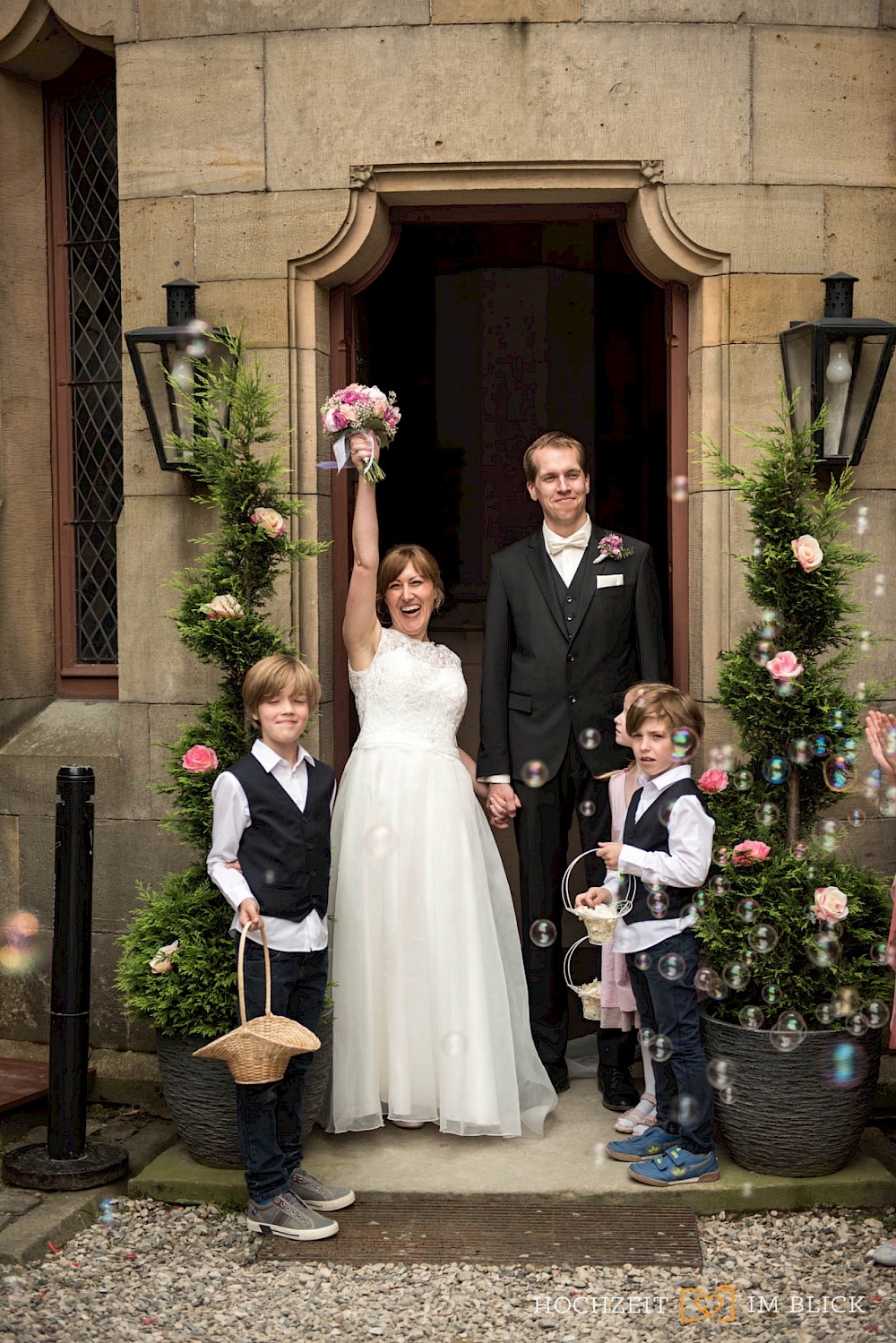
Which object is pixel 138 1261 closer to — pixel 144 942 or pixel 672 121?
pixel 144 942

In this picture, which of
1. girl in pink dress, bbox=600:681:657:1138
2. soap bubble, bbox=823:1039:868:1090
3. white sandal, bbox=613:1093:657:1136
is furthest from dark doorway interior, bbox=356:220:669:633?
soap bubble, bbox=823:1039:868:1090

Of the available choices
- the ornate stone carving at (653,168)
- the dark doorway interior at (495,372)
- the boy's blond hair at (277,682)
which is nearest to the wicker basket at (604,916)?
the boy's blond hair at (277,682)

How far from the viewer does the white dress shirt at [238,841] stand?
15.1 ft

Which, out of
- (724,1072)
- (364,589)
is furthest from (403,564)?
(724,1072)

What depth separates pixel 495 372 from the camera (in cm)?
1162

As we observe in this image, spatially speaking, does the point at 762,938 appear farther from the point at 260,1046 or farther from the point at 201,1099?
the point at 201,1099

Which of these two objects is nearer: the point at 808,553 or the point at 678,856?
the point at 678,856

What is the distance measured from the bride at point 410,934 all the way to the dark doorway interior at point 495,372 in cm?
593

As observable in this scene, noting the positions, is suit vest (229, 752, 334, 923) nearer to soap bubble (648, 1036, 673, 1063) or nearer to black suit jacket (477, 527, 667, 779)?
black suit jacket (477, 527, 667, 779)

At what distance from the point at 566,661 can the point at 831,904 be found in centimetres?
136

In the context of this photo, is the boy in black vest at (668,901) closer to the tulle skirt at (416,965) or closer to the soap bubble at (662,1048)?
the soap bubble at (662,1048)

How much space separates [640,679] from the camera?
5.52 metres

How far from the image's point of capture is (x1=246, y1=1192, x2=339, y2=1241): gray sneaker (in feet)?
15.0

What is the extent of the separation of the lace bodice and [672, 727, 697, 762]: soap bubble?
0.93 m
